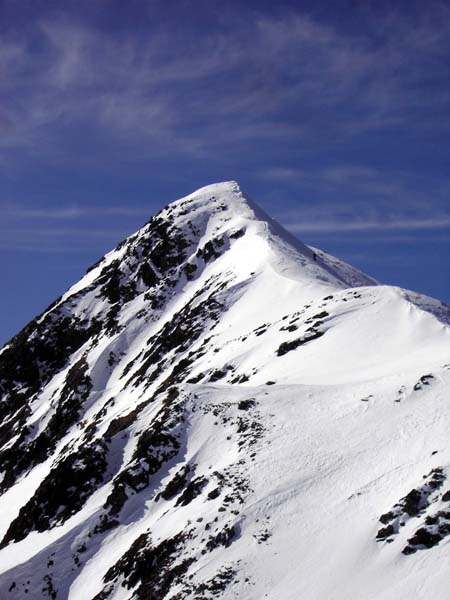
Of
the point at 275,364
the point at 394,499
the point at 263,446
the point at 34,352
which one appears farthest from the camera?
the point at 34,352

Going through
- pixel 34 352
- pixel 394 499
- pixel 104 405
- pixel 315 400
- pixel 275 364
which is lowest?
pixel 394 499

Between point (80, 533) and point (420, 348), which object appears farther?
point (420, 348)

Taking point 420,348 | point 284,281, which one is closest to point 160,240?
point 284,281

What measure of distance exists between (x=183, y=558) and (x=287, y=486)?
5.46 m

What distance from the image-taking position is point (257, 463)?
3130 cm

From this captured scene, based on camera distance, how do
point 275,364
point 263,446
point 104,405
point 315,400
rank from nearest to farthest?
point 263,446
point 315,400
point 275,364
point 104,405

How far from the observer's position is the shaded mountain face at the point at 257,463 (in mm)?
24984

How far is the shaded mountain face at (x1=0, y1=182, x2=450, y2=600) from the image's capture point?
24984mm

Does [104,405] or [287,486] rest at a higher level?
[104,405]

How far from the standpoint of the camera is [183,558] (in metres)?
27.4

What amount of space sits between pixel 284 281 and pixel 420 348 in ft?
77.0

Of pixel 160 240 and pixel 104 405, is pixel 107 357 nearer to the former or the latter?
pixel 104 405

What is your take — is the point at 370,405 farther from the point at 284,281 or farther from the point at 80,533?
the point at 284,281

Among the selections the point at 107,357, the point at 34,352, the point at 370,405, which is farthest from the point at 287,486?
the point at 34,352
